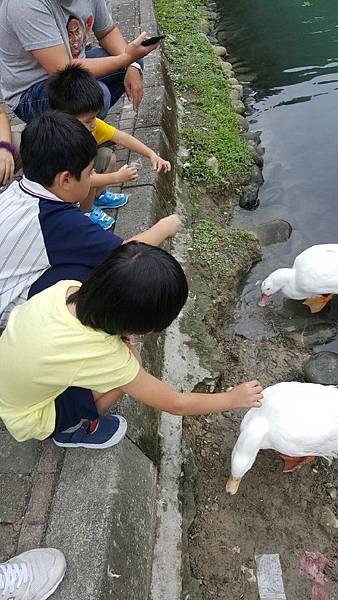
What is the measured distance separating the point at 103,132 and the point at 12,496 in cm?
201

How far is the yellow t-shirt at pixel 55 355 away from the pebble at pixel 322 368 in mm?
1615

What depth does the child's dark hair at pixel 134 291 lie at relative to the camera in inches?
62.9

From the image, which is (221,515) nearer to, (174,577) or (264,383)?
(174,577)

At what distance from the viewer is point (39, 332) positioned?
179cm

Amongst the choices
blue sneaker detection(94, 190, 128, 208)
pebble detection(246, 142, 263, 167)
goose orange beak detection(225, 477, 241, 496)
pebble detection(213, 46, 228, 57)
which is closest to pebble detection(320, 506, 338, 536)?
goose orange beak detection(225, 477, 241, 496)

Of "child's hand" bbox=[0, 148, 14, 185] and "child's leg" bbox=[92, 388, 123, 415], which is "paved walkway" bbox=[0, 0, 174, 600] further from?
"child's hand" bbox=[0, 148, 14, 185]

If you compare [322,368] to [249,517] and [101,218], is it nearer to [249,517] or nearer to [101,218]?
[249,517]

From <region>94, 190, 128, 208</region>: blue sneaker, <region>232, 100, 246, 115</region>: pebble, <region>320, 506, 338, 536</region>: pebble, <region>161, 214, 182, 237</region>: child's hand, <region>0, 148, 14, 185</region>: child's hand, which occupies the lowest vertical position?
<region>320, 506, 338, 536</region>: pebble

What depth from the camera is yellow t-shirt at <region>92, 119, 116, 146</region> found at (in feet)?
10.1

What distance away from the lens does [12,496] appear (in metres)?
2.06

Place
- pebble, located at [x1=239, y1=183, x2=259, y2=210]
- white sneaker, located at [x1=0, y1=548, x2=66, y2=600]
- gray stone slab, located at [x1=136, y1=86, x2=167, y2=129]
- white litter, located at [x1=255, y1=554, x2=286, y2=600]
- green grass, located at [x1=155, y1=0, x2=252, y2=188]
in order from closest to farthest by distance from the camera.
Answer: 1. white sneaker, located at [x1=0, y1=548, x2=66, y2=600]
2. white litter, located at [x1=255, y1=554, x2=286, y2=600]
3. gray stone slab, located at [x1=136, y1=86, x2=167, y2=129]
4. pebble, located at [x1=239, y1=183, x2=259, y2=210]
5. green grass, located at [x1=155, y1=0, x2=252, y2=188]

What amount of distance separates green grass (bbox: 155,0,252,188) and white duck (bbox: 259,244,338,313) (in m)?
1.28

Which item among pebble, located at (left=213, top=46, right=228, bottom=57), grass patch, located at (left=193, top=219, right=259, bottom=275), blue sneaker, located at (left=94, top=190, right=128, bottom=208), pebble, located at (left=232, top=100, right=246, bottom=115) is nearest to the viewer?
blue sneaker, located at (left=94, top=190, right=128, bottom=208)

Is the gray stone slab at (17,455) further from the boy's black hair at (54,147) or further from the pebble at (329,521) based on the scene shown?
the pebble at (329,521)
